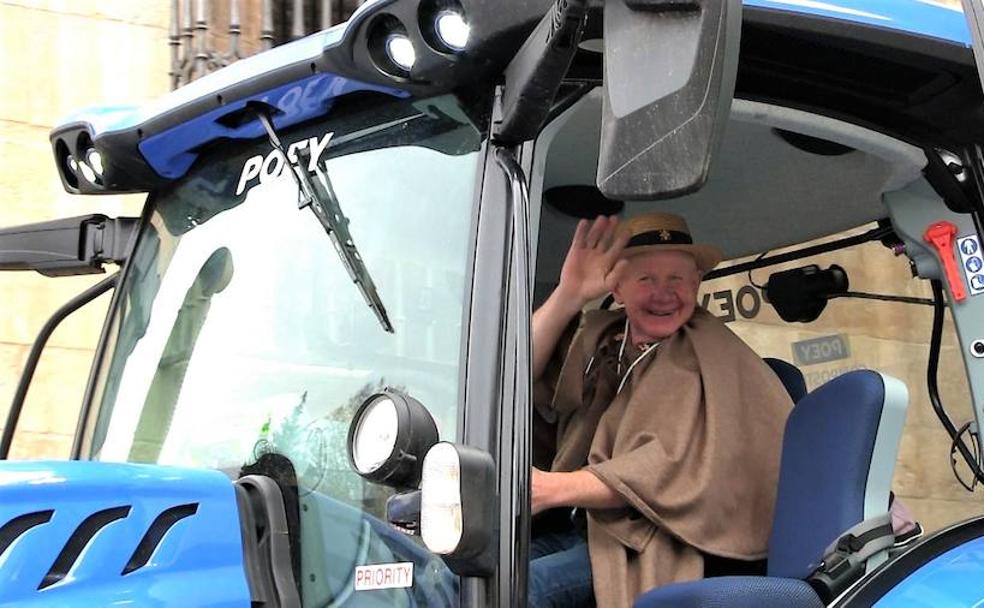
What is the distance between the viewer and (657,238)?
9.44ft

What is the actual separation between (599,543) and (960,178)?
99 centimetres

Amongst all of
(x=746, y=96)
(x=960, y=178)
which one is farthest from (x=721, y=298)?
(x=746, y=96)

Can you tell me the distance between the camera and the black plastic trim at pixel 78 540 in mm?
1736

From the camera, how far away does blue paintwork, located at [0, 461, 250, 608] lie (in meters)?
1.72

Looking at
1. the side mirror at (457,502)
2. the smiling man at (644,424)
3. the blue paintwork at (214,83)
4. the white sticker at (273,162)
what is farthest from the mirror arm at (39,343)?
the side mirror at (457,502)

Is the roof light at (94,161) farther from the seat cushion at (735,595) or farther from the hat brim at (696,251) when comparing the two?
the seat cushion at (735,595)

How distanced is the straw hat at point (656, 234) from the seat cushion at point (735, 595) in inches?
37.4

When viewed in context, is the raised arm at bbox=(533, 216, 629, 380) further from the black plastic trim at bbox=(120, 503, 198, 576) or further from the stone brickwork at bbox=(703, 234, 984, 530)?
the black plastic trim at bbox=(120, 503, 198, 576)

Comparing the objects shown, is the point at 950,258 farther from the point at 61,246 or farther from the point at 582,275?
the point at 61,246

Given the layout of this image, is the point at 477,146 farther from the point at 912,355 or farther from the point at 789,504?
the point at 912,355

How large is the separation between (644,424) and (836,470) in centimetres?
38

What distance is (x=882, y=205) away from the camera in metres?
2.86

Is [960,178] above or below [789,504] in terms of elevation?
above

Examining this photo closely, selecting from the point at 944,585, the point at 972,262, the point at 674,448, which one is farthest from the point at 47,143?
the point at 944,585
